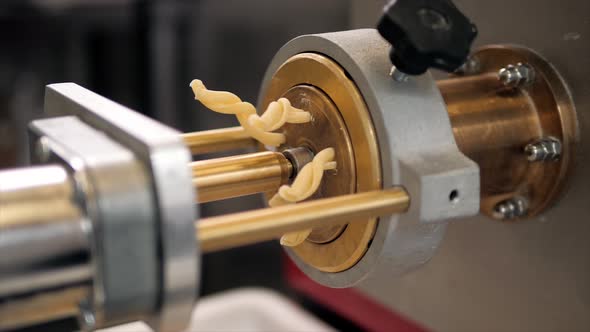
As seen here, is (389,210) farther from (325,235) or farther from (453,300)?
(453,300)

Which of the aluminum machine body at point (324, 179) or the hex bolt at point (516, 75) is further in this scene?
the hex bolt at point (516, 75)

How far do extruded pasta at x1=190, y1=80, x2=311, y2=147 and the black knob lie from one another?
5 centimetres

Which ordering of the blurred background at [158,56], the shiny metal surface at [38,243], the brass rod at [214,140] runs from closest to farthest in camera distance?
the shiny metal surface at [38,243], the brass rod at [214,140], the blurred background at [158,56]

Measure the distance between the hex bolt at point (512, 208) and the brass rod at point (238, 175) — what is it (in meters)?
0.12

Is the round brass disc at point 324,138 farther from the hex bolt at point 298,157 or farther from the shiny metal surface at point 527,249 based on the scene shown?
the shiny metal surface at point 527,249

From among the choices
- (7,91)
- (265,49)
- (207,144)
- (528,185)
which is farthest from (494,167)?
(7,91)

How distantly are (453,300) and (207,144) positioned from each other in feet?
0.60

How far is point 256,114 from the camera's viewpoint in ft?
0.90

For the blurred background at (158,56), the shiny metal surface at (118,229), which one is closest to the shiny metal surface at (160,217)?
the shiny metal surface at (118,229)

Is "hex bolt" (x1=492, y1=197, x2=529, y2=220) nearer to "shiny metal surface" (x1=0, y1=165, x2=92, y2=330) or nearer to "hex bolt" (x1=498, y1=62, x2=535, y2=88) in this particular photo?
"hex bolt" (x1=498, y1=62, x2=535, y2=88)

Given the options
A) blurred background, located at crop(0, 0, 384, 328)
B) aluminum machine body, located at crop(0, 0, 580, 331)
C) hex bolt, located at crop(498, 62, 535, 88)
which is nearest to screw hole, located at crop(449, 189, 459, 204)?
aluminum machine body, located at crop(0, 0, 580, 331)

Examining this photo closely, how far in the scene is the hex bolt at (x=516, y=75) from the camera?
32cm

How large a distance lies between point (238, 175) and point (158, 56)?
77 cm

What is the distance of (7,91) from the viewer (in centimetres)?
107
